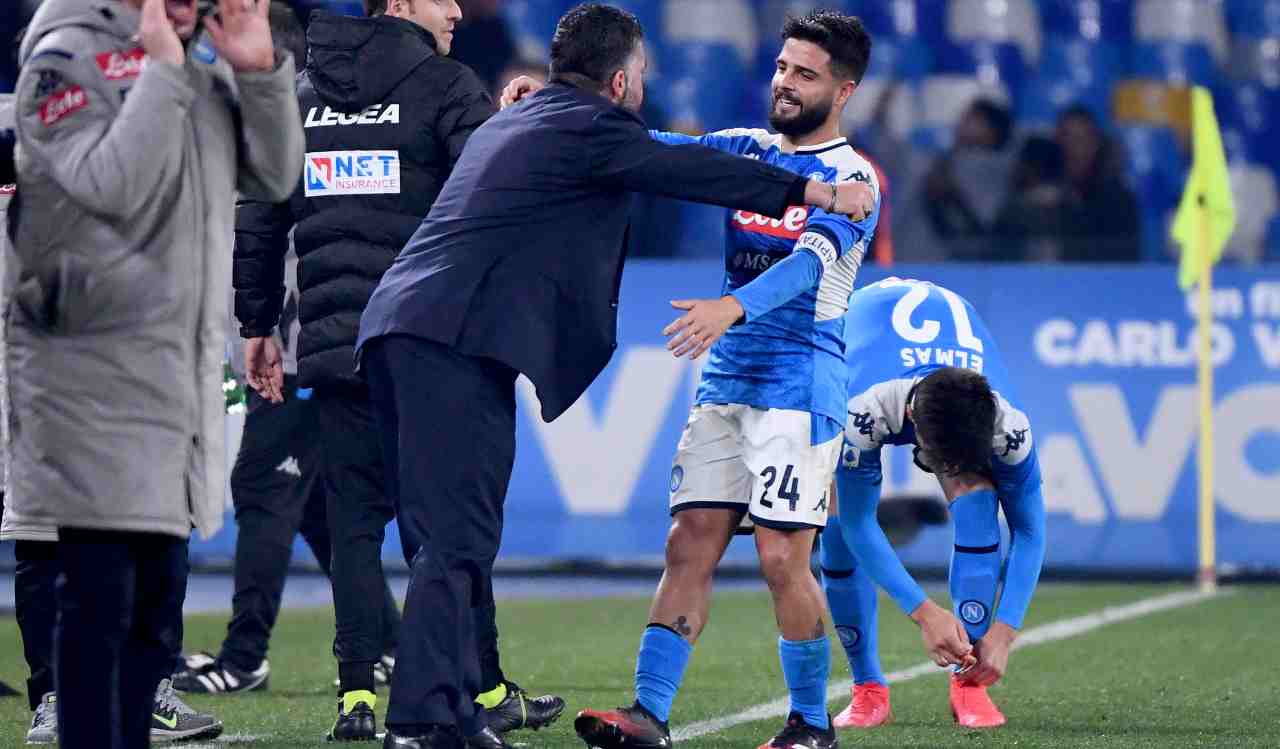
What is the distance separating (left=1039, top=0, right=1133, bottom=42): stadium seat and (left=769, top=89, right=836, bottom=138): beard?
1055 centimetres

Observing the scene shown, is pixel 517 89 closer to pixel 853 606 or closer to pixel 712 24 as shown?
pixel 853 606

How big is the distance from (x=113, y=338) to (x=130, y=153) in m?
0.32

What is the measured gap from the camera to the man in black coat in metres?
5.26

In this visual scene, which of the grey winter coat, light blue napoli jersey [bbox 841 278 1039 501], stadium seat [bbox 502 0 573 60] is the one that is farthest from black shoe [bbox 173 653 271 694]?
stadium seat [bbox 502 0 573 60]

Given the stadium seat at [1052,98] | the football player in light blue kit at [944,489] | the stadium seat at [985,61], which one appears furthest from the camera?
the stadium seat at [985,61]

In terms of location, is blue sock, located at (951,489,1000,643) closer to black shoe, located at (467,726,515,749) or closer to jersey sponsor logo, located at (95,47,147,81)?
black shoe, located at (467,726,515,749)

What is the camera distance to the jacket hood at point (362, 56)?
5332mm

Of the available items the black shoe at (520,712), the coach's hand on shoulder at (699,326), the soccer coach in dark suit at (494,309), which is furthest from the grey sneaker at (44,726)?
the coach's hand on shoulder at (699,326)

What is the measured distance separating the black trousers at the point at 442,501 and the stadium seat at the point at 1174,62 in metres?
11.4

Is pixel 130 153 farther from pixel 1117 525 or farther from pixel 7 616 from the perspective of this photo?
pixel 1117 525

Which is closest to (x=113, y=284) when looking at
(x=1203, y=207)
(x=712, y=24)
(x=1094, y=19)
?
(x=1203, y=207)

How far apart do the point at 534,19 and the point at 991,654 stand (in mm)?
10152

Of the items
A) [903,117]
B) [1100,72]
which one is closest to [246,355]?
[903,117]

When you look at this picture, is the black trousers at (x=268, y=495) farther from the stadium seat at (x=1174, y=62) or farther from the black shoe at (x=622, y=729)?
the stadium seat at (x=1174, y=62)
